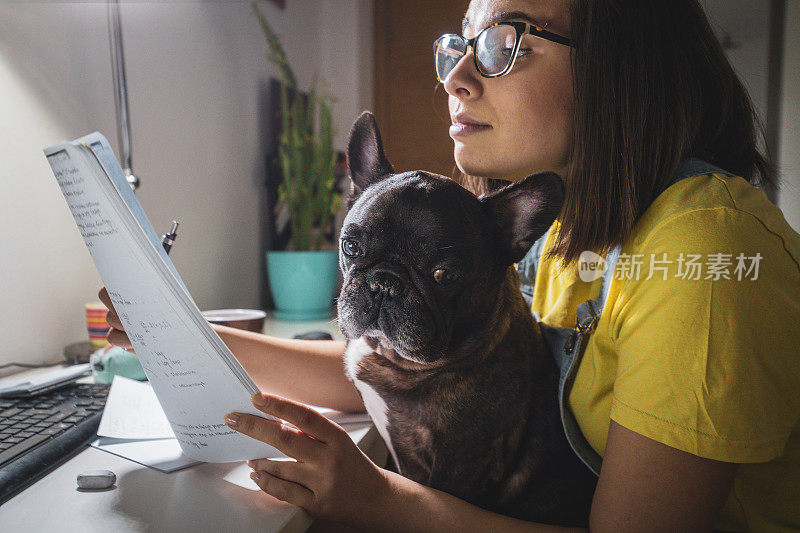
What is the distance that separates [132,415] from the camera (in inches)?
32.8

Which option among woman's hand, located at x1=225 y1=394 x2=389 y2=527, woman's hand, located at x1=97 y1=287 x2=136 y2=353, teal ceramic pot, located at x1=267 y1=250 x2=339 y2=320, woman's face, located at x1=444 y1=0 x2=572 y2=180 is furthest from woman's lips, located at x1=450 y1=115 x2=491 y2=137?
teal ceramic pot, located at x1=267 y1=250 x2=339 y2=320

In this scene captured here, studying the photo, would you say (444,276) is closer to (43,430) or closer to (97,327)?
(43,430)

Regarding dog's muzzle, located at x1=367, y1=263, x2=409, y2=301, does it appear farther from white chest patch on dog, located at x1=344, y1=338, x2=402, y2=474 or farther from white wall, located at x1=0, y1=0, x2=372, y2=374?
white wall, located at x1=0, y1=0, x2=372, y2=374

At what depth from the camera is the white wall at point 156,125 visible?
1088 millimetres

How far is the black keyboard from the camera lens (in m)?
0.61

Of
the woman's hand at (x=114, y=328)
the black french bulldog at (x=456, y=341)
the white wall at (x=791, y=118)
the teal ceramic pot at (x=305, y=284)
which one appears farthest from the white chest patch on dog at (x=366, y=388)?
the white wall at (x=791, y=118)

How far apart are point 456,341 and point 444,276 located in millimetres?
82

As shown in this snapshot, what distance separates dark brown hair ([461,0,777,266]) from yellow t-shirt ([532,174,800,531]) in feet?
0.16

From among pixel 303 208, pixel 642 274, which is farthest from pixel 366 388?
pixel 303 208

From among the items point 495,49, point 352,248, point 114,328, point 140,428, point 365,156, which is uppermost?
point 495,49

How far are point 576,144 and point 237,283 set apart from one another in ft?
4.86

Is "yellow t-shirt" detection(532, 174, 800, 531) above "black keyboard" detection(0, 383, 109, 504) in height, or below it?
above

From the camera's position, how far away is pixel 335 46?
8.23 feet

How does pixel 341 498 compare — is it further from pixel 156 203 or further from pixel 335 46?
pixel 335 46
